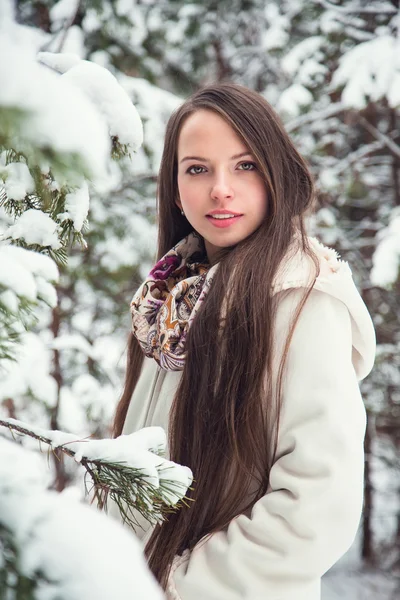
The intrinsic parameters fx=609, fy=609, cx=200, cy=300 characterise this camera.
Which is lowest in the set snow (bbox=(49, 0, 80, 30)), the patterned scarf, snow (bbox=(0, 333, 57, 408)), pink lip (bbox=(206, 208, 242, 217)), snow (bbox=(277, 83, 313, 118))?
snow (bbox=(0, 333, 57, 408))

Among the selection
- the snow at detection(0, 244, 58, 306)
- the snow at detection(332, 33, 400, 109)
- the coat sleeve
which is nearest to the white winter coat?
the coat sleeve

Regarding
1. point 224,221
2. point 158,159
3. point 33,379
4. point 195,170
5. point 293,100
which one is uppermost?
point 293,100

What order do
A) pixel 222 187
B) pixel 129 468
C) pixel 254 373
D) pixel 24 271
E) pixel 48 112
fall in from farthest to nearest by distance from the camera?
pixel 222 187
pixel 254 373
pixel 129 468
pixel 24 271
pixel 48 112

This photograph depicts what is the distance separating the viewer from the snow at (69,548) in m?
0.46

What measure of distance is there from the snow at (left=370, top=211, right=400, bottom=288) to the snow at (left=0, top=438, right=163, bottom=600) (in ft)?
9.16

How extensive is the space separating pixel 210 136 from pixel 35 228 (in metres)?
0.76

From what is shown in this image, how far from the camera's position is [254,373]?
1443 mm

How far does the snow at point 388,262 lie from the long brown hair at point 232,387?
1685 millimetres

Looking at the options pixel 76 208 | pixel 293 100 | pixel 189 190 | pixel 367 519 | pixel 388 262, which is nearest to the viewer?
pixel 76 208

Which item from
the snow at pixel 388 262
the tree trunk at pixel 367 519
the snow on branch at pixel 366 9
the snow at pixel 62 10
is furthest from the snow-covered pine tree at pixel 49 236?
the tree trunk at pixel 367 519

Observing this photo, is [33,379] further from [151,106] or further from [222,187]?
[151,106]

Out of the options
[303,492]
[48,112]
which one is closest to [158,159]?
[303,492]

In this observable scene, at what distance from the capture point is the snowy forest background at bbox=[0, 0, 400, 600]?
145 inches

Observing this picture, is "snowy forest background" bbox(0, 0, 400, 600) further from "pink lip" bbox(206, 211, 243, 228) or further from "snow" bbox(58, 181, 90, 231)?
"snow" bbox(58, 181, 90, 231)
